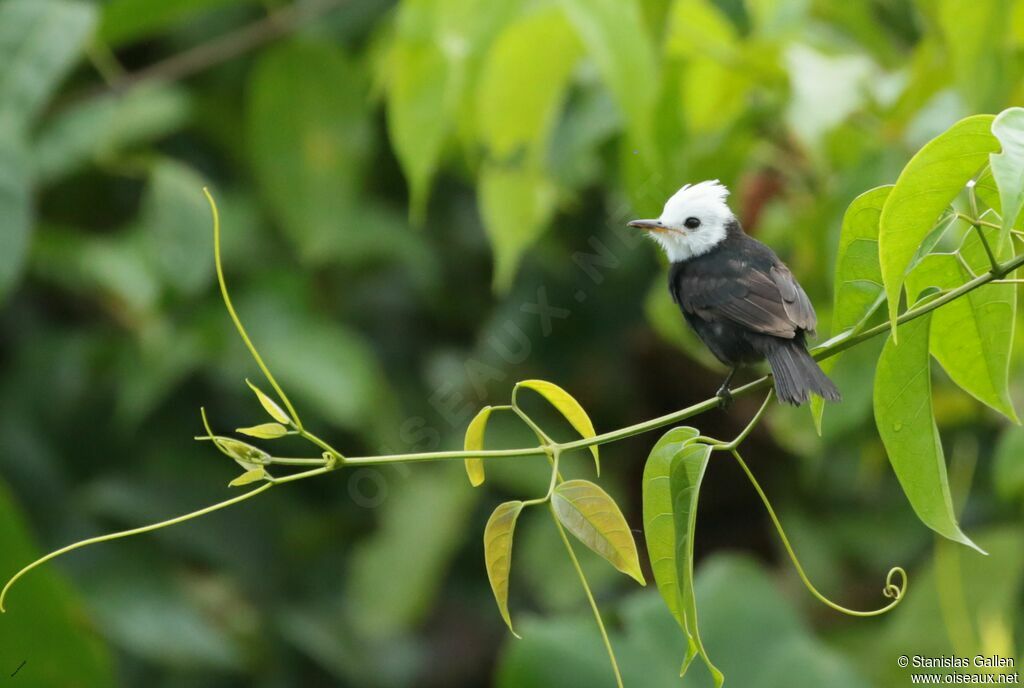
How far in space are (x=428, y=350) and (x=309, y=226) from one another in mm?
1247

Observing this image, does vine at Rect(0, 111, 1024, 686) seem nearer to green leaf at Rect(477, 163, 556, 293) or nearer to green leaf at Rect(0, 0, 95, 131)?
green leaf at Rect(477, 163, 556, 293)

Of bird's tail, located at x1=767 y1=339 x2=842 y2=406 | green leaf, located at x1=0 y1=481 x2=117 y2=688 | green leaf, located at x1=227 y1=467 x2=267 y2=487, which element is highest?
green leaf, located at x1=227 y1=467 x2=267 y2=487

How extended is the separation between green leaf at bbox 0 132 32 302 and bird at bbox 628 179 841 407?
4.43 feet

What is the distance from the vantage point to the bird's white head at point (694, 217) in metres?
1.51

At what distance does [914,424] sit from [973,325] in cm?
15

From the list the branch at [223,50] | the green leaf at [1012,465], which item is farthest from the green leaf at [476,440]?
the branch at [223,50]

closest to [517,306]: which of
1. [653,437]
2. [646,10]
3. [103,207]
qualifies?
[653,437]

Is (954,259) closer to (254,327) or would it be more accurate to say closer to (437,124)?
Answer: (437,124)

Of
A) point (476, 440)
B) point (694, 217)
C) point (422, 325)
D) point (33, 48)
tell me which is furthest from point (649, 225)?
point (422, 325)

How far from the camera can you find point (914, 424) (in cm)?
117

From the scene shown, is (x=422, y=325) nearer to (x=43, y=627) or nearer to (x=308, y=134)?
(x=308, y=134)

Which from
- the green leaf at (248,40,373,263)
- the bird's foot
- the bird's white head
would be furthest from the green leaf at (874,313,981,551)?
the green leaf at (248,40,373,263)

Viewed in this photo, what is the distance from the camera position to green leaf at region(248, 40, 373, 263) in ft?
10.5

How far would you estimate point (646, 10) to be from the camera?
1887 millimetres
